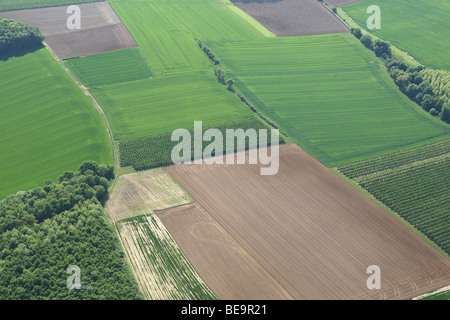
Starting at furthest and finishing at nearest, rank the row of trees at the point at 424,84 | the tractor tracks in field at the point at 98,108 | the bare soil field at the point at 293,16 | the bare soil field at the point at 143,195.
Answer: the bare soil field at the point at 293,16 → the row of trees at the point at 424,84 → the tractor tracks in field at the point at 98,108 → the bare soil field at the point at 143,195

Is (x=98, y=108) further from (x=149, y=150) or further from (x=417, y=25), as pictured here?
(x=417, y=25)

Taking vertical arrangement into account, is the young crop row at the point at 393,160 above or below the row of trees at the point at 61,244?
below

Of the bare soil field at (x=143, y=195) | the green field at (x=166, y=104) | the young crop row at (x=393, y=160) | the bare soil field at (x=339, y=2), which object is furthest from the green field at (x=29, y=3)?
the young crop row at (x=393, y=160)

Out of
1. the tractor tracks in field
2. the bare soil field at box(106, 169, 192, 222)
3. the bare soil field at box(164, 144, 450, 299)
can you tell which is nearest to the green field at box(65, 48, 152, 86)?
the tractor tracks in field

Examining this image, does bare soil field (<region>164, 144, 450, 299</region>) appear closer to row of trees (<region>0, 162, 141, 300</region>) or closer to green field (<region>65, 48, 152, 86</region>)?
row of trees (<region>0, 162, 141, 300</region>)

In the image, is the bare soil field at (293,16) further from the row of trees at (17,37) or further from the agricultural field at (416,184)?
the row of trees at (17,37)

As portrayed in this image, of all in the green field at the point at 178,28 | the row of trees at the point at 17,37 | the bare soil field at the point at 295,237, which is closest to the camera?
the bare soil field at the point at 295,237

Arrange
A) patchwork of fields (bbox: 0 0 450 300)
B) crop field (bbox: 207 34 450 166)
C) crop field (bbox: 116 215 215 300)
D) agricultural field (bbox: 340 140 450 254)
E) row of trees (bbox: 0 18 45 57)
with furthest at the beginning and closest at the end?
row of trees (bbox: 0 18 45 57)
crop field (bbox: 207 34 450 166)
agricultural field (bbox: 340 140 450 254)
patchwork of fields (bbox: 0 0 450 300)
crop field (bbox: 116 215 215 300)
